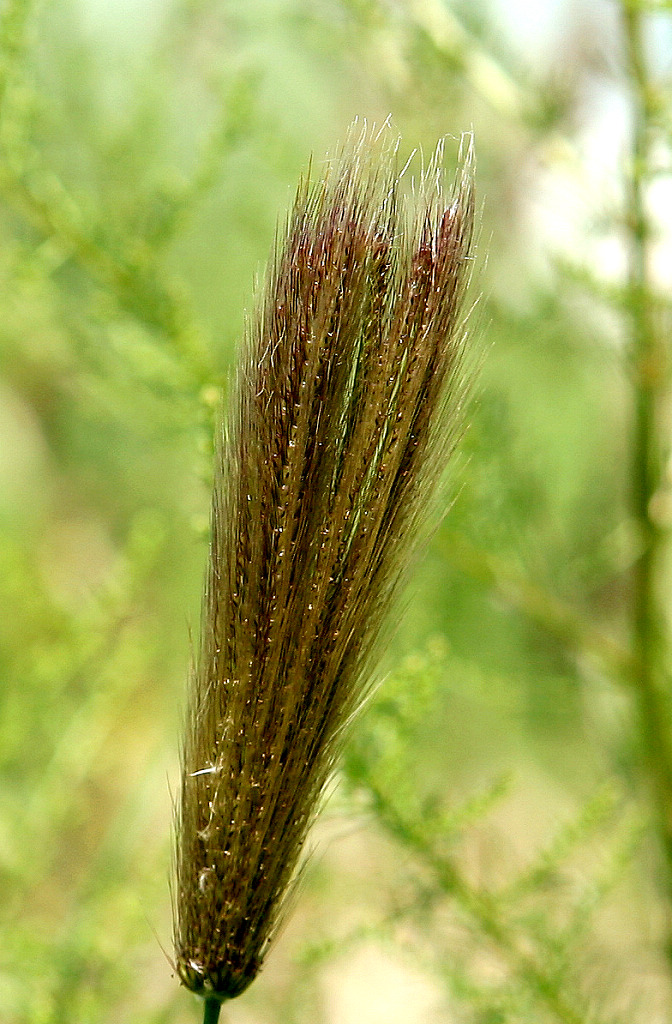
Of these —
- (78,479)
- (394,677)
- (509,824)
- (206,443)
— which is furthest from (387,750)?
(78,479)

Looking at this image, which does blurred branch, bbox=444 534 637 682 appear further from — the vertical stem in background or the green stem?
the green stem

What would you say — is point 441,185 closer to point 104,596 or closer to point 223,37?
point 104,596

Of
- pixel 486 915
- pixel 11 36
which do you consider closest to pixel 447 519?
pixel 486 915

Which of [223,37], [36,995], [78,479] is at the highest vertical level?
[223,37]

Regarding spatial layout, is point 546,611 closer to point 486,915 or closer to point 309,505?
point 486,915

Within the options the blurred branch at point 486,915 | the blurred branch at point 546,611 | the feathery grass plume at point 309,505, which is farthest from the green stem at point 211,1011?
the blurred branch at point 546,611

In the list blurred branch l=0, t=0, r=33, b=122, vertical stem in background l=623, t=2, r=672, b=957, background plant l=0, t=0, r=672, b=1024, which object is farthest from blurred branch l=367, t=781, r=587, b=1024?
blurred branch l=0, t=0, r=33, b=122

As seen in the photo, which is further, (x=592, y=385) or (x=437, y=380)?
(x=592, y=385)
